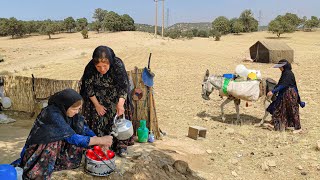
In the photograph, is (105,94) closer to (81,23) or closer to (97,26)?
(97,26)

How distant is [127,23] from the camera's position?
59.1 metres

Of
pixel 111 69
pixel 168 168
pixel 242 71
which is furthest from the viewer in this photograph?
pixel 242 71

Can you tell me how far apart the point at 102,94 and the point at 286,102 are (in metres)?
4.26

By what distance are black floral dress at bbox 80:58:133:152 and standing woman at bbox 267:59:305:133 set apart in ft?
12.5

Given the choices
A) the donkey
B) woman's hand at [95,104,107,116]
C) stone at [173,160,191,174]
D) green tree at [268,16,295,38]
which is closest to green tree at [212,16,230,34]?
green tree at [268,16,295,38]

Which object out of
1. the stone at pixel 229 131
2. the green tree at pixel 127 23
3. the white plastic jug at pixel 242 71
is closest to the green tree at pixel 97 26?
the green tree at pixel 127 23

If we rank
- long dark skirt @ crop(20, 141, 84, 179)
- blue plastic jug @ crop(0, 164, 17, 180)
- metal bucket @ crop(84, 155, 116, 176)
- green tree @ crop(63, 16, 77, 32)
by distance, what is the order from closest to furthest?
blue plastic jug @ crop(0, 164, 17, 180) < long dark skirt @ crop(20, 141, 84, 179) < metal bucket @ crop(84, 155, 116, 176) < green tree @ crop(63, 16, 77, 32)

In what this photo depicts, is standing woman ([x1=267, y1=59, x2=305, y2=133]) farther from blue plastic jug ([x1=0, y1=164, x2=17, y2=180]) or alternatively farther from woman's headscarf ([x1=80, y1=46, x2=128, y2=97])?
blue plastic jug ([x1=0, y1=164, x2=17, y2=180])

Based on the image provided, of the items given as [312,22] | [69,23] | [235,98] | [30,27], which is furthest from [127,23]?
[235,98]

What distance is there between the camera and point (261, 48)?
19.6 meters

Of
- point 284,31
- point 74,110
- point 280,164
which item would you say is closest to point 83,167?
point 74,110

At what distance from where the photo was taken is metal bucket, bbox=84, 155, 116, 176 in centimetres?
408

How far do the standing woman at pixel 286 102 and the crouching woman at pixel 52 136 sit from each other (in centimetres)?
470

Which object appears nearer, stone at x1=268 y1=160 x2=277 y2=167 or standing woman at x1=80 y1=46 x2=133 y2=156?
standing woman at x1=80 y1=46 x2=133 y2=156
